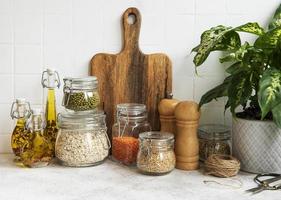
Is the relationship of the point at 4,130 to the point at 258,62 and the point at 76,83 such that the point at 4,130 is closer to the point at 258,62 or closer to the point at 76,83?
the point at 76,83

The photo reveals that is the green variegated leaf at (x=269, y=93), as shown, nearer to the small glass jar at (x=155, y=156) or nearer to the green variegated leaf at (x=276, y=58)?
the green variegated leaf at (x=276, y=58)

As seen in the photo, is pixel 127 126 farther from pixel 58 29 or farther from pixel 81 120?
pixel 58 29

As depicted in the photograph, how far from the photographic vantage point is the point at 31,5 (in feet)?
3.82

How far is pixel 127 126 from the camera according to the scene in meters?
1.16

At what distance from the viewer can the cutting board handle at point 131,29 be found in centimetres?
119

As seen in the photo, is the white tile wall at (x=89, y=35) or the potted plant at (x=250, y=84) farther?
the white tile wall at (x=89, y=35)

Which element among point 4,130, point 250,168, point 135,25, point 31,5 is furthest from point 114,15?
point 250,168

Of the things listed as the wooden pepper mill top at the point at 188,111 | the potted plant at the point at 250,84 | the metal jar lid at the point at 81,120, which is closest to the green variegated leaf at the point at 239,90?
the potted plant at the point at 250,84

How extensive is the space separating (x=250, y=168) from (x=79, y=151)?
48 cm

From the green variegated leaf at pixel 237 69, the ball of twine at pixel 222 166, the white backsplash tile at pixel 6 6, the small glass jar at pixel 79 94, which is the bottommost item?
the ball of twine at pixel 222 166

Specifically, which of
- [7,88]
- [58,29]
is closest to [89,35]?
[58,29]

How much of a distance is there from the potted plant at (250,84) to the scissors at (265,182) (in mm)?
17

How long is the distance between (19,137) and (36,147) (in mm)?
68

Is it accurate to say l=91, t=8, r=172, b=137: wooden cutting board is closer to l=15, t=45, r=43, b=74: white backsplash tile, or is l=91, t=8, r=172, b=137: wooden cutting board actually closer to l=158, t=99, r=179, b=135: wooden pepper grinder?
l=158, t=99, r=179, b=135: wooden pepper grinder
